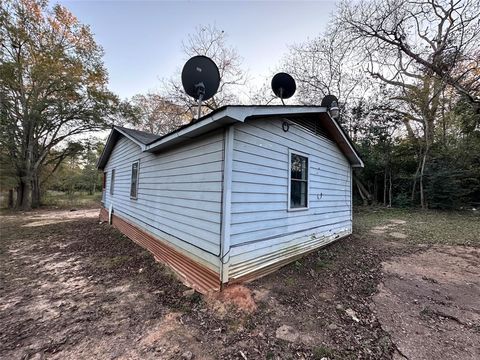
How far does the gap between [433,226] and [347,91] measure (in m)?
10.0

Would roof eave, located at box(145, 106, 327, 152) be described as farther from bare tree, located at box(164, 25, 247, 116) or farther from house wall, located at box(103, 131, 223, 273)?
bare tree, located at box(164, 25, 247, 116)

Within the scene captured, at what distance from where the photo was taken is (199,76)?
466cm

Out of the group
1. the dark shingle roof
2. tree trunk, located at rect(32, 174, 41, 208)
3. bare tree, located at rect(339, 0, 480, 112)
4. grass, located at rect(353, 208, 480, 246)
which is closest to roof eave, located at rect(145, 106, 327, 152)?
the dark shingle roof

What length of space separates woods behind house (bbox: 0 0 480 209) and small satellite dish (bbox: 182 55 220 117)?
10940mm

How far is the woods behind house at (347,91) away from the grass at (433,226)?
1477 millimetres

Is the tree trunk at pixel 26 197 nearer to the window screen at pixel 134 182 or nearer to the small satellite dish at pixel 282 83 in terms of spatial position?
the window screen at pixel 134 182

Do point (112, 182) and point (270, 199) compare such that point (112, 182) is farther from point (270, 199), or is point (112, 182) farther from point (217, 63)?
point (217, 63)

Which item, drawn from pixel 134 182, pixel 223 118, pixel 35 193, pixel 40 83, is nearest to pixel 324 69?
pixel 134 182

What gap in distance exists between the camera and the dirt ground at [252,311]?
2.23 m

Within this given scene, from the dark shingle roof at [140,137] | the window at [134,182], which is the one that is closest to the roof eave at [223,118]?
the dark shingle roof at [140,137]

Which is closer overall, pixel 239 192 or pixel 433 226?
pixel 239 192

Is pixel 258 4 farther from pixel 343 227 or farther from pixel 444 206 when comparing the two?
pixel 444 206

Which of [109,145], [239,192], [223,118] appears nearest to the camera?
[223,118]

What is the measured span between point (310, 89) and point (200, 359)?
1627cm
